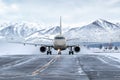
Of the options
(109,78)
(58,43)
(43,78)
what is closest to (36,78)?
(43,78)

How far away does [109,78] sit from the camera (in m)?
21.7

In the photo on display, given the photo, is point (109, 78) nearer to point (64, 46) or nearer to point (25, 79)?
point (25, 79)

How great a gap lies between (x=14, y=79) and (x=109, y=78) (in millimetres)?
4833

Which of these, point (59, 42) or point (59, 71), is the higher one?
point (59, 42)

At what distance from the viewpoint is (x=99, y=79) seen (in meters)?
21.1

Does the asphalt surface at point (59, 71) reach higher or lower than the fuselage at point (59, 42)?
lower

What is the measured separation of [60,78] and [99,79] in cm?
203

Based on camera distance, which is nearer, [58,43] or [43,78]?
[43,78]

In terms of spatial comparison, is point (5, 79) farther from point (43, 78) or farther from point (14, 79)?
point (43, 78)

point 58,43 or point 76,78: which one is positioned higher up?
point 58,43

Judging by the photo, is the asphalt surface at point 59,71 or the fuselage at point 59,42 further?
the fuselage at point 59,42

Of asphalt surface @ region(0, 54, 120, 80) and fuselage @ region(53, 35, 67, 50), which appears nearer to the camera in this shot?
asphalt surface @ region(0, 54, 120, 80)

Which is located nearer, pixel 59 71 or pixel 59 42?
pixel 59 71

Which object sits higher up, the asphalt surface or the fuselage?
the fuselage
